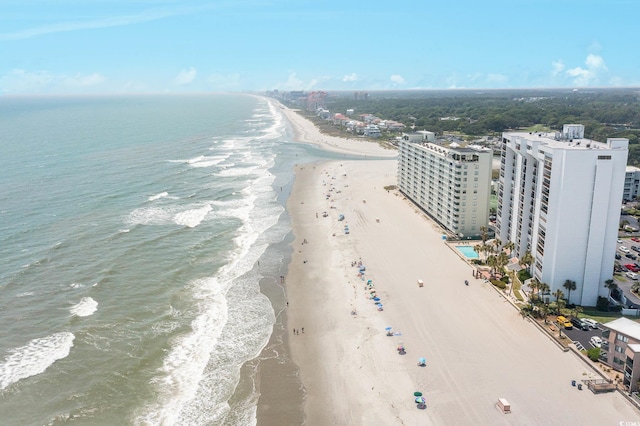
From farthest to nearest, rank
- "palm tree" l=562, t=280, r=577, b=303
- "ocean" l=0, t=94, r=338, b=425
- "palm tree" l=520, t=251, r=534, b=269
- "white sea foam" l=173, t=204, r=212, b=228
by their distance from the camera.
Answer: "white sea foam" l=173, t=204, r=212, b=228
"palm tree" l=520, t=251, r=534, b=269
"palm tree" l=562, t=280, r=577, b=303
"ocean" l=0, t=94, r=338, b=425

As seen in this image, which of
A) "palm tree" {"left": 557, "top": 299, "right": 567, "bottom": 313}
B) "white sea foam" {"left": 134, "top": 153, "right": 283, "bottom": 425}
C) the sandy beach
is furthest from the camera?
"palm tree" {"left": 557, "top": 299, "right": 567, "bottom": 313}

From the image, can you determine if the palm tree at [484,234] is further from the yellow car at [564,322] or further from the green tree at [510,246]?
the yellow car at [564,322]

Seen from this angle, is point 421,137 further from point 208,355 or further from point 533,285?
point 208,355

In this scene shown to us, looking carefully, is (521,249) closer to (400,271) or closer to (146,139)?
(400,271)

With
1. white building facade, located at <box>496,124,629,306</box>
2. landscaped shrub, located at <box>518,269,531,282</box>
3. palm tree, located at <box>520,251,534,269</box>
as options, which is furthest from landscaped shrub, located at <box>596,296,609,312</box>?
landscaped shrub, located at <box>518,269,531,282</box>

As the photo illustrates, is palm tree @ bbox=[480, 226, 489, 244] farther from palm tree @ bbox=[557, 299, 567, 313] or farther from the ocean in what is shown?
the ocean

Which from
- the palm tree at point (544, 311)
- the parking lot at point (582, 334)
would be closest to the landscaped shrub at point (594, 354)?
the parking lot at point (582, 334)
